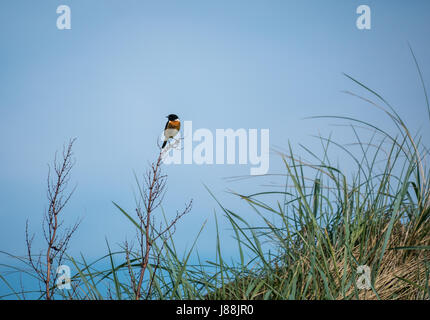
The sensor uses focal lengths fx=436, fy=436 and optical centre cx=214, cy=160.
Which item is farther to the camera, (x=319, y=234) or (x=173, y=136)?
(x=173, y=136)

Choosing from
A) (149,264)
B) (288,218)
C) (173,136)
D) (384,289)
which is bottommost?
(384,289)

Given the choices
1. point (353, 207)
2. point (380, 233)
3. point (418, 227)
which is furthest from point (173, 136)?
point (418, 227)

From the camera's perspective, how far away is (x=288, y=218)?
64.4 inches

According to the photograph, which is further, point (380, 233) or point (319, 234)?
point (380, 233)

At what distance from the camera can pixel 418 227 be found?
5.44 feet
